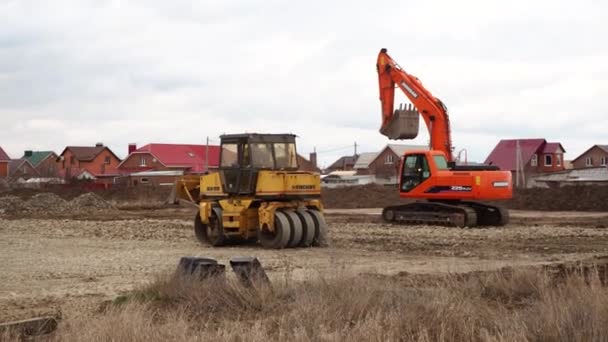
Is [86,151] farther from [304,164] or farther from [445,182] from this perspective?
[445,182]

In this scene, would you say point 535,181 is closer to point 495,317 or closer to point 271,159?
point 271,159

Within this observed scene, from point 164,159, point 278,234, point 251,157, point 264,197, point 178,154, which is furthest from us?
point 178,154

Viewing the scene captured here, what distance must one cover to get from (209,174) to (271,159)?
202 cm

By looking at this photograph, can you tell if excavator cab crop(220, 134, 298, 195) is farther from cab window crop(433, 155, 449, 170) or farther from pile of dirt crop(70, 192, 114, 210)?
pile of dirt crop(70, 192, 114, 210)

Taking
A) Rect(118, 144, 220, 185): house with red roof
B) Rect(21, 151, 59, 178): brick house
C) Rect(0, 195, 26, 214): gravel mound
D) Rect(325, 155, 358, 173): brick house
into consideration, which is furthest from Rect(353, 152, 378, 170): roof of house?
Rect(0, 195, 26, 214): gravel mound

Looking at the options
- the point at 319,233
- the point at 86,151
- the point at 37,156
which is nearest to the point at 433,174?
the point at 319,233

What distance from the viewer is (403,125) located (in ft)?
98.3

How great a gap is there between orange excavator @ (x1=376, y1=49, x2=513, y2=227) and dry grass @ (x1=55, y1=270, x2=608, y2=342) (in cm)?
1601

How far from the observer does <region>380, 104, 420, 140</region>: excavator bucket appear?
2995 cm

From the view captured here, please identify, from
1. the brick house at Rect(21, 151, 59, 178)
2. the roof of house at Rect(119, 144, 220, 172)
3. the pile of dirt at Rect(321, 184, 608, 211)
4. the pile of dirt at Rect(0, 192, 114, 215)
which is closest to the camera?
the pile of dirt at Rect(321, 184, 608, 211)

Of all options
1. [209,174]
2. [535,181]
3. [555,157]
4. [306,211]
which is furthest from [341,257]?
[555,157]

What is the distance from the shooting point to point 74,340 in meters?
7.85

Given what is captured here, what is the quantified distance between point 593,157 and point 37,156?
7226 centimetres

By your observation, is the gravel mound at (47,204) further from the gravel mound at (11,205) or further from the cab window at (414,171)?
the cab window at (414,171)
